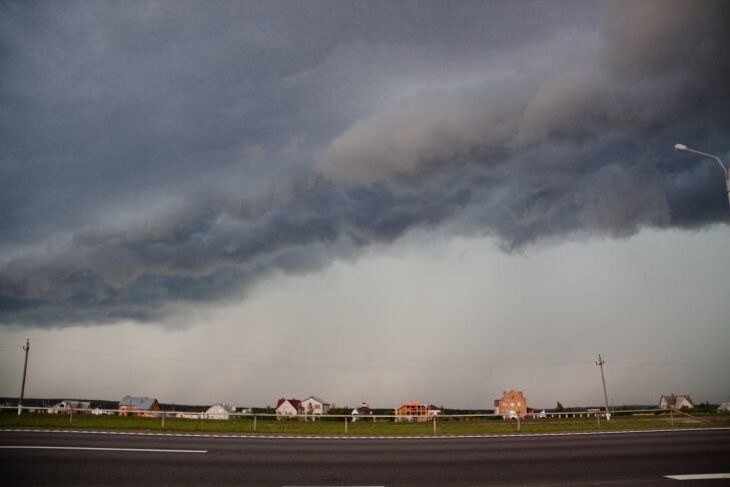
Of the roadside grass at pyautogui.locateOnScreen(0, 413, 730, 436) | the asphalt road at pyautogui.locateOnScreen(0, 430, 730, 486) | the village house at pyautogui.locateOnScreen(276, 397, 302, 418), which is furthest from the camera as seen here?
the village house at pyautogui.locateOnScreen(276, 397, 302, 418)

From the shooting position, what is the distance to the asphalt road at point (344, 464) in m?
9.69

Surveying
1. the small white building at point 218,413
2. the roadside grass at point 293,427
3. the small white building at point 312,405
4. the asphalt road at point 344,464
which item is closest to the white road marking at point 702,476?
the asphalt road at point 344,464

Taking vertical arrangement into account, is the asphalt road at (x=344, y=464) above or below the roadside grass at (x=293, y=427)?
above

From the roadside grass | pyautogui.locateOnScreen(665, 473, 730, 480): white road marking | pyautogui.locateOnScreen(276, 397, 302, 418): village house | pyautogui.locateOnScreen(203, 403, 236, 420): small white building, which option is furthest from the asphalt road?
pyautogui.locateOnScreen(276, 397, 302, 418): village house

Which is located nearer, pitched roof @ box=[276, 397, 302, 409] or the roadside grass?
the roadside grass

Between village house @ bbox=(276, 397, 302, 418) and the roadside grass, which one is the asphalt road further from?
village house @ bbox=(276, 397, 302, 418)

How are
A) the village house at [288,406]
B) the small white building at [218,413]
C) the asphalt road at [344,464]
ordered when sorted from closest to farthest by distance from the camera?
the asphalt road at [344,464]
the small white building at [218,413]
the village house at [288,406]

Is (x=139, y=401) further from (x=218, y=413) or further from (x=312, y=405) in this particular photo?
(x=218, y=413)

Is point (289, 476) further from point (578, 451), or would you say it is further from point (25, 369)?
point (25, 369)

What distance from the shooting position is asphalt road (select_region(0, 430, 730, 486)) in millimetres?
9688

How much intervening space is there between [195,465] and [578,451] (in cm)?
1066

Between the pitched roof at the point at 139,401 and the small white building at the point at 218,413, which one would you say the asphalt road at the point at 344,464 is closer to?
the small white building at the point at 218,413

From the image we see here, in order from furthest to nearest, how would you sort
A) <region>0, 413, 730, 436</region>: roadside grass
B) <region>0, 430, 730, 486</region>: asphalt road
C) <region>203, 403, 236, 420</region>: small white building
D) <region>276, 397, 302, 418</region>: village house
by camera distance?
<region>276, 397, 302, 418</region>: village house → <region>203, 403, 236, 420</region>: small white building → <region>0, 413, 730, 436</region>: roadside grass → <region>0, 430, 730, 486</region>: asphalt road

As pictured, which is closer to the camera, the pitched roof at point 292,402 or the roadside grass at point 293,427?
the roadside grass at point 293,427
